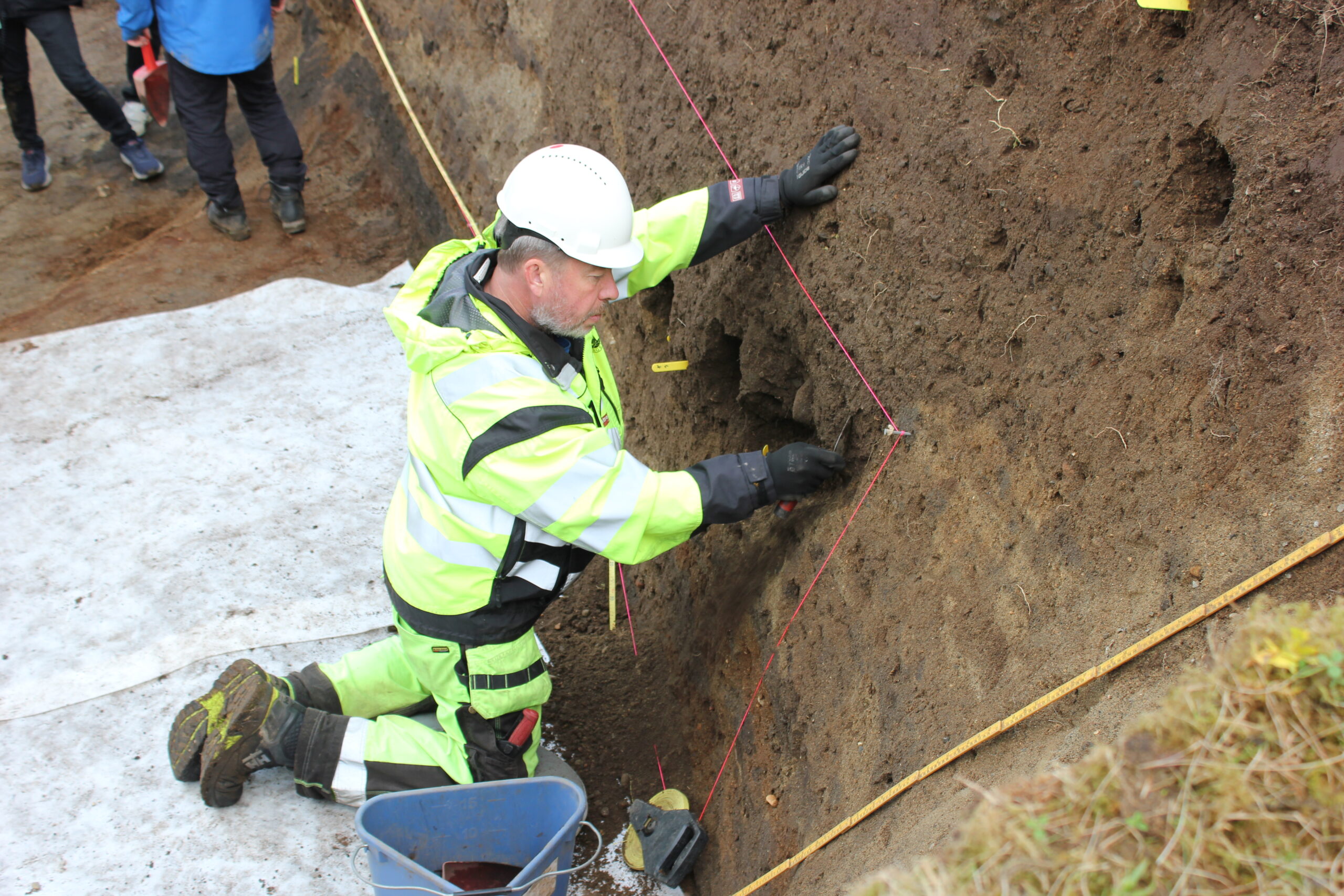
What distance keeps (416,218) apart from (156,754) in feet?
14.1

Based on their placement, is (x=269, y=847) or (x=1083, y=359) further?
(x=269, y=847)

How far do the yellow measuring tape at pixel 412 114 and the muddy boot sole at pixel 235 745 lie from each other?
10.8ft

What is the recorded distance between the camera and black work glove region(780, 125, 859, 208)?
2.92m

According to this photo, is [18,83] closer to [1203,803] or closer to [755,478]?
[755,478]

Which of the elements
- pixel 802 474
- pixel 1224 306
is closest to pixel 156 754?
pixel 802 474

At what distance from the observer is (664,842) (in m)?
3.10

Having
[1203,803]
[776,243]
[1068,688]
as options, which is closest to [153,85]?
[776,243]

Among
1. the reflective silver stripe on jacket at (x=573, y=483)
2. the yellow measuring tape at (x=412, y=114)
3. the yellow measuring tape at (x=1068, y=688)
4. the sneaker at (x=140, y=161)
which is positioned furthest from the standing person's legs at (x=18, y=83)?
the yellow measuring tape at (x=1068, y=688)

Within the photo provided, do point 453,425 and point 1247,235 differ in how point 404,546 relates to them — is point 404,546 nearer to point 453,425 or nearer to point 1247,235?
point 453,425

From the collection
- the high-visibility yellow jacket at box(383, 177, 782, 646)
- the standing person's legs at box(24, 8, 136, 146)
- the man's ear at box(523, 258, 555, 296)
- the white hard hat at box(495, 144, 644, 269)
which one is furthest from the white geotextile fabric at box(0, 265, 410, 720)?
the standing person's legs at box(24, 8, 136, 146)

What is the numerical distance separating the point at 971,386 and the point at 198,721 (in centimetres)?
279

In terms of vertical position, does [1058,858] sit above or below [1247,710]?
below

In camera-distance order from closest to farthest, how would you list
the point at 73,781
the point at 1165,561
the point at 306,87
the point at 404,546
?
the point at 1165,561
the point at 404,546
the point at 73,781
the point at 306,87

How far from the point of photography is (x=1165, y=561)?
6.70ft
